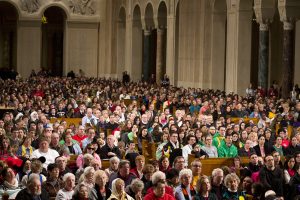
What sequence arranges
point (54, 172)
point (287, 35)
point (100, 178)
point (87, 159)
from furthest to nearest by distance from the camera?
point (287, 35) → point (87, 159) → point (54, 172) → point (100, 178)

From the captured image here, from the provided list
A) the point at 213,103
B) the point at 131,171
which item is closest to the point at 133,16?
the point at 213,103

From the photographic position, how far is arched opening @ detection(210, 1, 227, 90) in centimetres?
3681

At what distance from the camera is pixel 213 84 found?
37.6m

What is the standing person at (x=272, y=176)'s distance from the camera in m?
13.1

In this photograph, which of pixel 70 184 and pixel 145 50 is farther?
pixel 145 50

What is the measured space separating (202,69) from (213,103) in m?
11.2

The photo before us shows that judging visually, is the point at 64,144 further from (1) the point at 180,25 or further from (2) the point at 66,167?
(1) the point at 180,25

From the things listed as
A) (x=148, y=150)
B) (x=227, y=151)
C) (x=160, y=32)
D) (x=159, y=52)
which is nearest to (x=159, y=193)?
(x=227, y=151)

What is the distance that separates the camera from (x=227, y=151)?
16.5 metres

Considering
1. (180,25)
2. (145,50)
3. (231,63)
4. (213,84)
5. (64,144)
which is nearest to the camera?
(64,144)

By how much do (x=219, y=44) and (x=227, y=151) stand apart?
2123cm

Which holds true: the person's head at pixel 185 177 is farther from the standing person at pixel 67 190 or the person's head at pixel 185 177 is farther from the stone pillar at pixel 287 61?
the stone pillar at pixel 287 61

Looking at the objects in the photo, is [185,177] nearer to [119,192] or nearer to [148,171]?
[148,171]

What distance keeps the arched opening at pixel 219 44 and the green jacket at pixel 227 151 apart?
20.8 m
